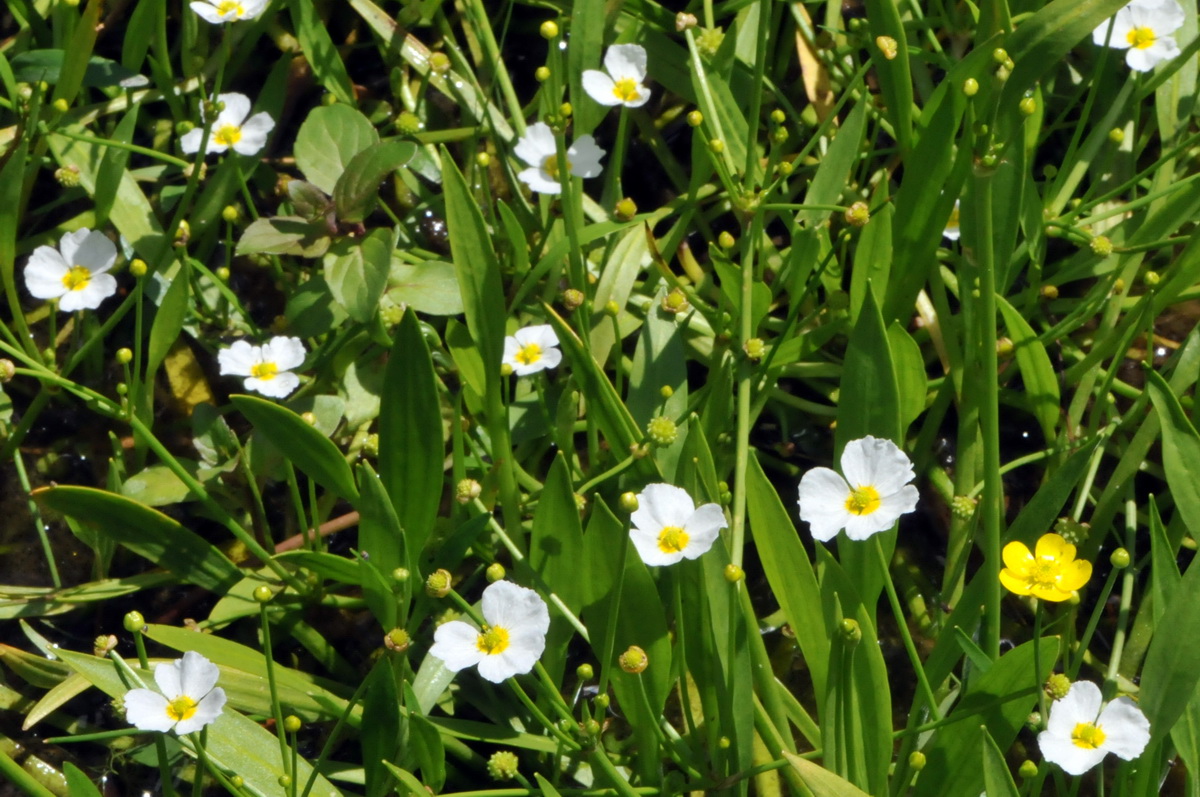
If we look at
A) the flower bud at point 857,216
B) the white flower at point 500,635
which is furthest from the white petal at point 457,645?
the flower bud at point 857,216

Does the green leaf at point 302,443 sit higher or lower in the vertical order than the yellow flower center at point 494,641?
higher

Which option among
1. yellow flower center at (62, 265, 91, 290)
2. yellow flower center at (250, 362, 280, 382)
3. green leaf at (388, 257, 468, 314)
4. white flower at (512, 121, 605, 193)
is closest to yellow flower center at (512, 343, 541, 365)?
green leaf at (388, 257, 468, 314)

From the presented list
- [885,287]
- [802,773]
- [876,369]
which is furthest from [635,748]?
[885,287]

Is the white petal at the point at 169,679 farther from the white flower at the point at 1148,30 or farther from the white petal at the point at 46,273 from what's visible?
the white flower at the point at 1148,30

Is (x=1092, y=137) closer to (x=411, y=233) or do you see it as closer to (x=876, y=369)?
(x=876, y=369)

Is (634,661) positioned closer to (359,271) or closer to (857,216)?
(857,216)

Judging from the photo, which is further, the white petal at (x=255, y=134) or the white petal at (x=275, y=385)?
the white petal at (x=255, y=134)
